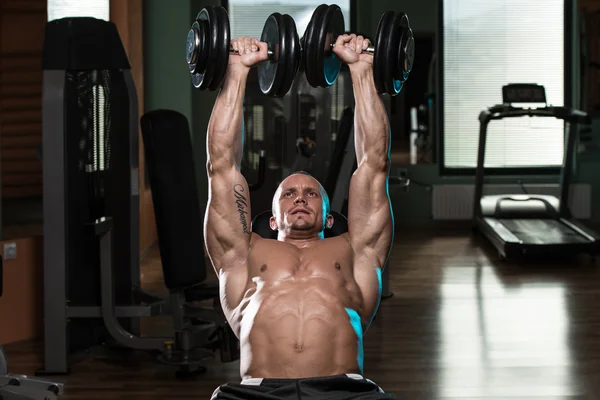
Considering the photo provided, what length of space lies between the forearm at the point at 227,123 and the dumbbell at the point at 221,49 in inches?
1.9

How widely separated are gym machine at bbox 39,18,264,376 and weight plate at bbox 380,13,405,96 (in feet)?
5.59

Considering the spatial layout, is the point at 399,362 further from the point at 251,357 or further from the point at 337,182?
the point at 251,357

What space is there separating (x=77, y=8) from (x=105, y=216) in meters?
2.62

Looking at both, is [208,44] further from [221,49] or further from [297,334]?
[297,334]

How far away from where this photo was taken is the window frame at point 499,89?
28.2 feet

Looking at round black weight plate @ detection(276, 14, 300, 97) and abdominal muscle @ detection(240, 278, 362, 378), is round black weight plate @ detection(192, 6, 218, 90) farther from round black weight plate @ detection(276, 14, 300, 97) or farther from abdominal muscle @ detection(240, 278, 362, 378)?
abdominal muscle @ detection(240, 278, 362, 378)

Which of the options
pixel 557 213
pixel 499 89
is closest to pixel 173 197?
pixel 557 213

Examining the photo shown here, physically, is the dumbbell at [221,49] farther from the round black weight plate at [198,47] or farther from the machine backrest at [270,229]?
the machine backrest at [270,229]

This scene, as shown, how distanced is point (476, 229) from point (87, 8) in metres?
3.76

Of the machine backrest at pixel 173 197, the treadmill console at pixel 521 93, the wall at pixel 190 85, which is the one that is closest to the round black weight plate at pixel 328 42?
the machine backrest at pixel 173 197

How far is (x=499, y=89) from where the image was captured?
8742mm

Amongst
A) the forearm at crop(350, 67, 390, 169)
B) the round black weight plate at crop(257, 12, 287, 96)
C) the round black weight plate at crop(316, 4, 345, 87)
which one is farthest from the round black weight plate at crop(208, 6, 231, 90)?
the forearm at crop(350, 67, 390, 169)

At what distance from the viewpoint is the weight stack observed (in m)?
3.98

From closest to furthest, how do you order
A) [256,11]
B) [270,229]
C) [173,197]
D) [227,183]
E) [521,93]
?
[227,183]
[270,229]
[173,197]
[521,93]
[256,11]
